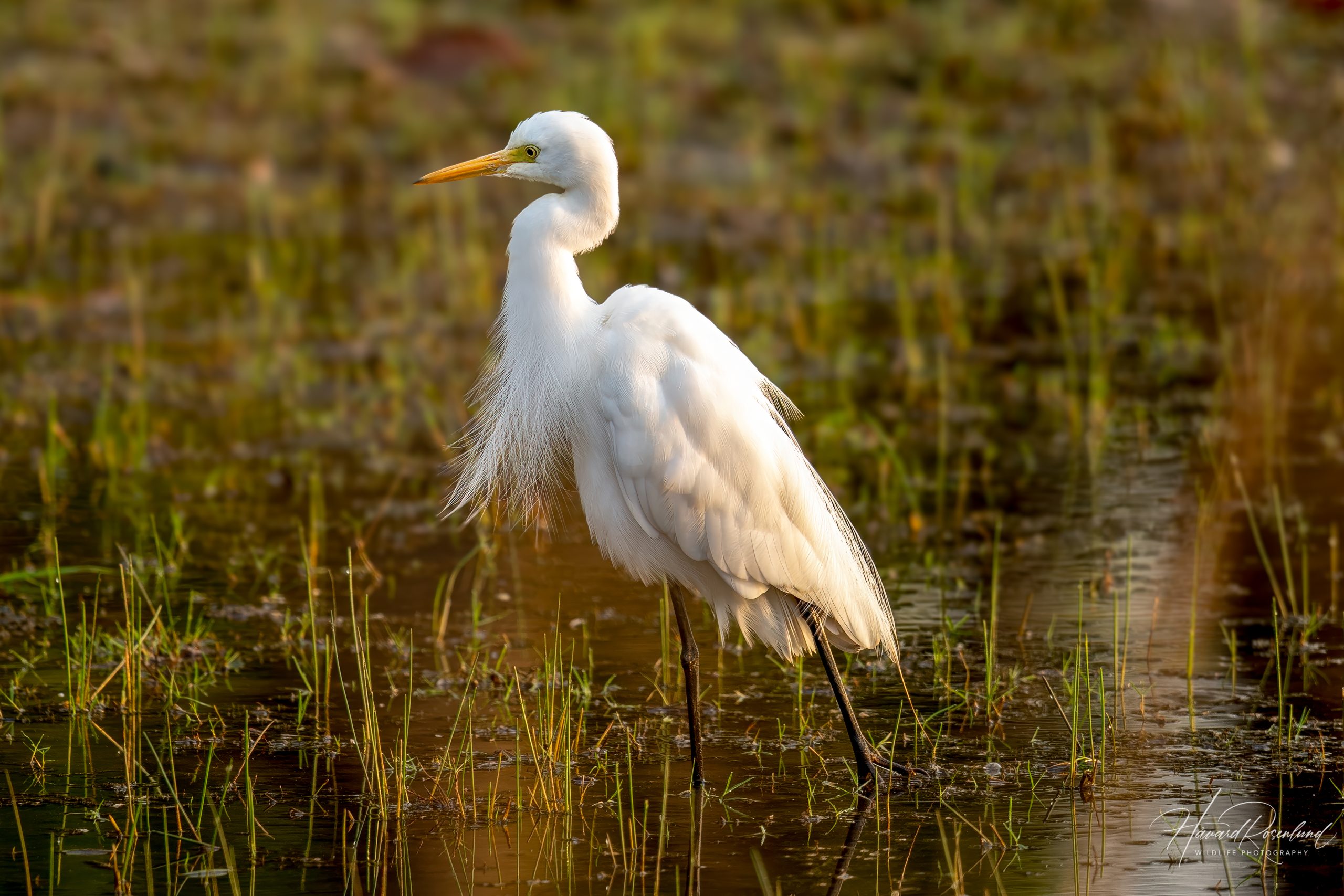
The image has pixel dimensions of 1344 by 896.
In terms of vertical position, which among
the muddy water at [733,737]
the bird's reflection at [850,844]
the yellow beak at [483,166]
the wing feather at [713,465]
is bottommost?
the bird's reflection at [850,844]

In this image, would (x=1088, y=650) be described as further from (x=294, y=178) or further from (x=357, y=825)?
(x=294, y=178)

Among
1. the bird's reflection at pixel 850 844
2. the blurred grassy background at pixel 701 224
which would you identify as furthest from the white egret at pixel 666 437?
the blurred grassy background at pixel 701 224

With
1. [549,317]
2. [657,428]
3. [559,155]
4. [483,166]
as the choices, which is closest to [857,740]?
[657,428]

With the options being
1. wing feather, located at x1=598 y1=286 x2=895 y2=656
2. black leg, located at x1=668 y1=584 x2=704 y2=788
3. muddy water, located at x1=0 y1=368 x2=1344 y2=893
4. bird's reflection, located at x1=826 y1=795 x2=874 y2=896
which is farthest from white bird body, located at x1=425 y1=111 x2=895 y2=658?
bird's reflection, located at x1=826 y1=795 x2=874 y2=896

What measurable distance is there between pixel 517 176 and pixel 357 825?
1.56 metres

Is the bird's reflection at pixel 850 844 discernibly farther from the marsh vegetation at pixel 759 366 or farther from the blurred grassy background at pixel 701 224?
the blurred grassy background at pixel 701 224

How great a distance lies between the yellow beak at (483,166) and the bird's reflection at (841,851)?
1538 millimetres

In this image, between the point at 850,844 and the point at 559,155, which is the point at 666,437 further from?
the point at 850,844

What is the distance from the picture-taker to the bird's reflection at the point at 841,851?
359 cm

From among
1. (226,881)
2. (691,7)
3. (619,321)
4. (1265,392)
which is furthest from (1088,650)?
(691,7)

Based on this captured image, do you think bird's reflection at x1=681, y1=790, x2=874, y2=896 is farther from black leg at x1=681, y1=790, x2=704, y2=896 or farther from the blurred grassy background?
the blurred grassy background

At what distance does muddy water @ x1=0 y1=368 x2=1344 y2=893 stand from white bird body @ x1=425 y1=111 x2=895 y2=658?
0.90ft

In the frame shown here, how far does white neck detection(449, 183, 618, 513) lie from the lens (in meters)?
4.30

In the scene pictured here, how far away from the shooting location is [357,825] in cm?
384
